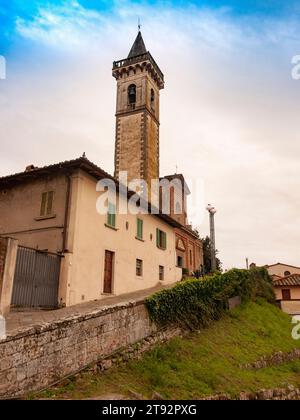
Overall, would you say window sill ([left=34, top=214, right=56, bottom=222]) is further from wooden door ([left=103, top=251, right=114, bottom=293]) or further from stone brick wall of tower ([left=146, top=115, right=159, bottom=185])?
stone brick wall of tower ([left=146, top=115, right=159, bottom=185])

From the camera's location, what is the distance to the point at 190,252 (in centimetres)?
3312

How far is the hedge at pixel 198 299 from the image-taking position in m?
12.5

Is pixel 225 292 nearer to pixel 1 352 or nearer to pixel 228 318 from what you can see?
pixel 228 318

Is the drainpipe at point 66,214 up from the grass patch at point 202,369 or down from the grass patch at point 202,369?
up

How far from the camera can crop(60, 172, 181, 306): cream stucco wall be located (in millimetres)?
13773

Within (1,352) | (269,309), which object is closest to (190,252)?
(269,309)

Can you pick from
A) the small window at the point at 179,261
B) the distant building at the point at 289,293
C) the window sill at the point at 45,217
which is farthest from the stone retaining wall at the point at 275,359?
the distant building at the point at 289,293

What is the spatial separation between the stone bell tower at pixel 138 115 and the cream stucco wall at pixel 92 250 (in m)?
12.5

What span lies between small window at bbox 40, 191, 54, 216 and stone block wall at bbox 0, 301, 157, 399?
639 centimetres

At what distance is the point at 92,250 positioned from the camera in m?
15.1

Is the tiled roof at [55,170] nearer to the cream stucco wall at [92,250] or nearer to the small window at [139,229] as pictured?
the cream stucco wall at [92,250]

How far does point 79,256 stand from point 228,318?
8.14 metres

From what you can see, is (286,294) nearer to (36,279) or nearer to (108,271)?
(108,271)

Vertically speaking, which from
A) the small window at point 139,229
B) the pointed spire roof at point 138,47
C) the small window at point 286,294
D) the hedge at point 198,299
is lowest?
the hedge at point 198,299
